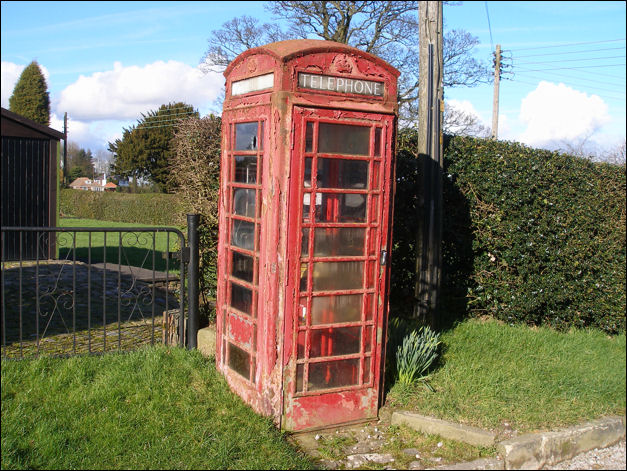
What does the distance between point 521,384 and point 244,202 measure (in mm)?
3046

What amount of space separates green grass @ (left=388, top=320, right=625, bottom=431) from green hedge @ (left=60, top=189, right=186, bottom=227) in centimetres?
2002

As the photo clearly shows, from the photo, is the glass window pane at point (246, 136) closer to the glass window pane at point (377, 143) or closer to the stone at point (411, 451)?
the glass window pane at point (377, 143)

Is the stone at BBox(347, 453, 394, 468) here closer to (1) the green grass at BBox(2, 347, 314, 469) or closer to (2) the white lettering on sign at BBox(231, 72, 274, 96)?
(1) the green grass at BBox(2, 347, 314, 469)

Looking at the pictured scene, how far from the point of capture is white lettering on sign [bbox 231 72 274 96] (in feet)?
14.4

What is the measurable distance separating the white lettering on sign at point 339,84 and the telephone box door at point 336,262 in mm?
194

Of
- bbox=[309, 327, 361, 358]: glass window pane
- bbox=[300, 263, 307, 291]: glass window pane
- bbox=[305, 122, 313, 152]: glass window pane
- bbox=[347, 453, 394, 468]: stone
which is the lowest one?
bbox=[347, 453, 394, 468]: stone

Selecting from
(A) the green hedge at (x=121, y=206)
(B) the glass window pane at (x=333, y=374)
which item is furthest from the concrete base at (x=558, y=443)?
(A) the green hedge at (x=121, y=206)

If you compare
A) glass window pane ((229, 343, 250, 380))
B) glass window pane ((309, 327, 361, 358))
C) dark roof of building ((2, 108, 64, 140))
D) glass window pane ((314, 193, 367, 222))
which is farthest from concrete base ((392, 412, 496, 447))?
dark roof of building ((2, 108, 64, 140))

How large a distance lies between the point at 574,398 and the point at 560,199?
301 cm

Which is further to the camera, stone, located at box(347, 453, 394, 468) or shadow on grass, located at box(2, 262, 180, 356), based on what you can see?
shadow on grass, located at box(2, 262, 180, 356)

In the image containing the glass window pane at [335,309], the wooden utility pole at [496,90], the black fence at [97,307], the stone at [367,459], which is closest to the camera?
the stone at [367,459]

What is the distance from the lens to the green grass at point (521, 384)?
466 centimetres

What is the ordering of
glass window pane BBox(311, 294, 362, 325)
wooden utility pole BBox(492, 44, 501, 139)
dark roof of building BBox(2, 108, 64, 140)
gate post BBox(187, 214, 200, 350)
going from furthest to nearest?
1. wooden utility pole BBox(492, 44, 501, 139)
2. dark roof of building BBox(2, 108, 64, 140)
3. gate post BBox(187, 214, 200, 350)
4. glass window pane BBox(311, 294, 362, 325)

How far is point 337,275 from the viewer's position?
4.53m
